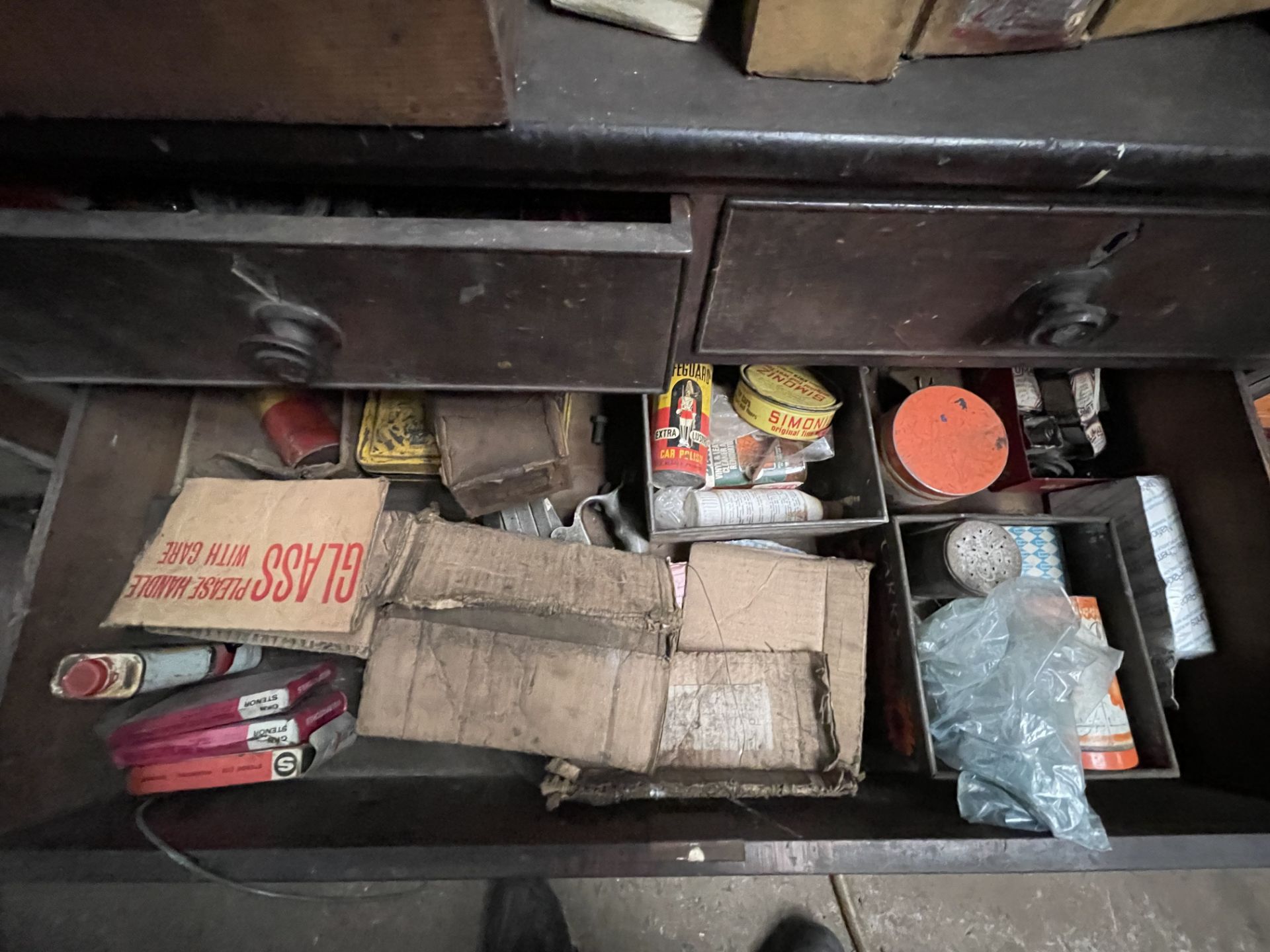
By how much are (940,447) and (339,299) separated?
2.70 ft

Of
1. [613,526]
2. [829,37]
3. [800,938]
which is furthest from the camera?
[800,938]

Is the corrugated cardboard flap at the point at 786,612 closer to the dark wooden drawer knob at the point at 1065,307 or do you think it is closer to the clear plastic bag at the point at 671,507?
the clear plastic bag at the point at 671,507

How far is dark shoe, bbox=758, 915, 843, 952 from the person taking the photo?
1.15 metres

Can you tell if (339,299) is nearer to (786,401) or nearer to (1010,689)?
(786,401)

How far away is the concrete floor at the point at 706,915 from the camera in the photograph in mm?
1150

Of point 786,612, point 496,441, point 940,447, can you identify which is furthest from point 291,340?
point 940,447

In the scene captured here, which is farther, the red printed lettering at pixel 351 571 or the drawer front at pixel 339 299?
the red printed lettering at pixel 351 571

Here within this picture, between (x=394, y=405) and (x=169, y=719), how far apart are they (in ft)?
1.56

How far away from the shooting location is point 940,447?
972mm

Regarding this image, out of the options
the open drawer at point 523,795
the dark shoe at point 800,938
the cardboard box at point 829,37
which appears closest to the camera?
the cardboard box at point 829,37

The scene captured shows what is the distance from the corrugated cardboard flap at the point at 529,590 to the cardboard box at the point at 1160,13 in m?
0.72

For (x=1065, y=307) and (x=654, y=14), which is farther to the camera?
(x=1065, y=307)

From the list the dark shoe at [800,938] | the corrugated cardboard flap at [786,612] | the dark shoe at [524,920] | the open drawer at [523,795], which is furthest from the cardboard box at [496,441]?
the dark shoe at [800,938]

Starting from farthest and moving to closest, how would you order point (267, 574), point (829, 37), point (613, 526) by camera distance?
point (613, 526), point (267, 574), point (829, 37)
